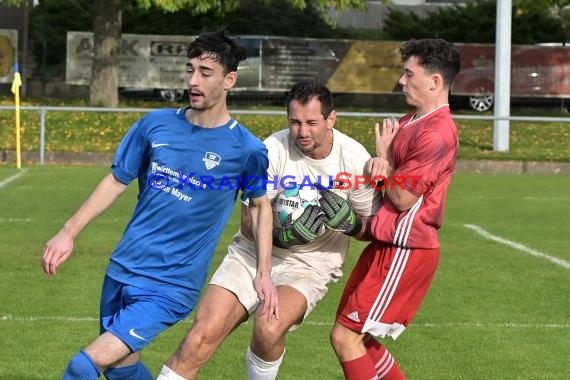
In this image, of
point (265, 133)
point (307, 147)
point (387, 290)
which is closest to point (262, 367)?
point (387, 290)

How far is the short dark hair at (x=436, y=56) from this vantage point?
263 inches

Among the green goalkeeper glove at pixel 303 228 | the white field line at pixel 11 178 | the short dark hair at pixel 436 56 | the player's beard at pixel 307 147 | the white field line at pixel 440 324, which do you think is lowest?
the white field line at pixel 440 324

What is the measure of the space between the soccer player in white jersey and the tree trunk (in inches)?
908

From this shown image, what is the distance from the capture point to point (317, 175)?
23.1 feet

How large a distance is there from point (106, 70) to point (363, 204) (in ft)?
77.0

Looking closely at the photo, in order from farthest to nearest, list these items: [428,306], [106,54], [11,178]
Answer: [106,54], [11,178], [428,306]

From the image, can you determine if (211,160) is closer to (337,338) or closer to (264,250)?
(264,250)

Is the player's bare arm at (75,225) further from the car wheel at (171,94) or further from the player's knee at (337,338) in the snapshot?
the car wheel at (171,94)

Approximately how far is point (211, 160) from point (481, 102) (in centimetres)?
2746

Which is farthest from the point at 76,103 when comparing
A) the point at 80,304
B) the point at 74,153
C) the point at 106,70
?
the point at 80,304

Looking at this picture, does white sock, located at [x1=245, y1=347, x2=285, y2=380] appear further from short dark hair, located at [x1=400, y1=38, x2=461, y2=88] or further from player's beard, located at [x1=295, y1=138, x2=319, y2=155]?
short dark hair, located at [x1=400, y1=38, x2=461, y2=88]

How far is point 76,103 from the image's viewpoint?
3050 centimetres

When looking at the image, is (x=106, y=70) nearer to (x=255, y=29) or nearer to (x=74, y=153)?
(x=74, y=153)

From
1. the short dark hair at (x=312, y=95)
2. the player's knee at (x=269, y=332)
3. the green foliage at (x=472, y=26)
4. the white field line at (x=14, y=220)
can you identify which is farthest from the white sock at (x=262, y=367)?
the green foliage at (x=472, y=26)
